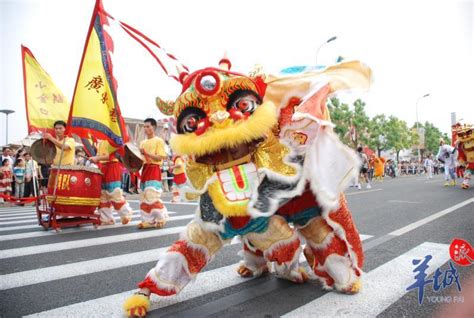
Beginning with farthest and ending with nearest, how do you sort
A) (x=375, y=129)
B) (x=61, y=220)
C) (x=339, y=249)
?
(x=375, y=129) < (x=61, y=220) < (x=339, y=249)

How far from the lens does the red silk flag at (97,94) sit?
14.8 feet

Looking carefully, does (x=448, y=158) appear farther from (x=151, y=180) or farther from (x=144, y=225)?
(x=144, y=225)

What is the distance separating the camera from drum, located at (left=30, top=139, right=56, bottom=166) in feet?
16.1

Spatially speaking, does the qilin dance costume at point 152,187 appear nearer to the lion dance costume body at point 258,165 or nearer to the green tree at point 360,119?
the lion dance costume body at point 258,165

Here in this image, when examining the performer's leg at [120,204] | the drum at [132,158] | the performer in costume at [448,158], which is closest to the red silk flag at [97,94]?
the drum at [132,158]

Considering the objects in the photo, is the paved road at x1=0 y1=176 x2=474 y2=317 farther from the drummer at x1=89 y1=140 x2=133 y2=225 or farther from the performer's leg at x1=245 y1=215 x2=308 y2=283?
the drummer at x1=89 y1=140 x2=133 y2=225

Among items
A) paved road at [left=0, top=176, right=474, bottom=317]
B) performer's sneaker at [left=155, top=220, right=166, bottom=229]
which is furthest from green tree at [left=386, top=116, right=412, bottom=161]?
performer's sneaker at [left=155, top=220, right=166, bottom=229]

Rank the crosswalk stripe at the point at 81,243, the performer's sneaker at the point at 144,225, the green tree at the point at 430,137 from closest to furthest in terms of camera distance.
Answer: the crosswalk stripe at the point at 81,243, the performer's sneaker at the point at 144,225, the green tree at the point at 430,137

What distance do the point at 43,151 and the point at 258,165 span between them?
4.06m

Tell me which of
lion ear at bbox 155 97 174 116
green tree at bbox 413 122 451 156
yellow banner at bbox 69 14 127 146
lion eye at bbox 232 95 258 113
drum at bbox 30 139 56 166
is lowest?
green tree at bbox 413 122 451 156

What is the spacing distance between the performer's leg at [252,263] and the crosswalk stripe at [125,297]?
0.20ft

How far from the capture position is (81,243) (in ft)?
14.3

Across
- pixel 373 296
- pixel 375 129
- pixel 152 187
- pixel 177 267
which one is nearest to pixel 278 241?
pixel 177 267

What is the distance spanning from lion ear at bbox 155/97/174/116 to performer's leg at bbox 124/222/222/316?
2.79 feet
